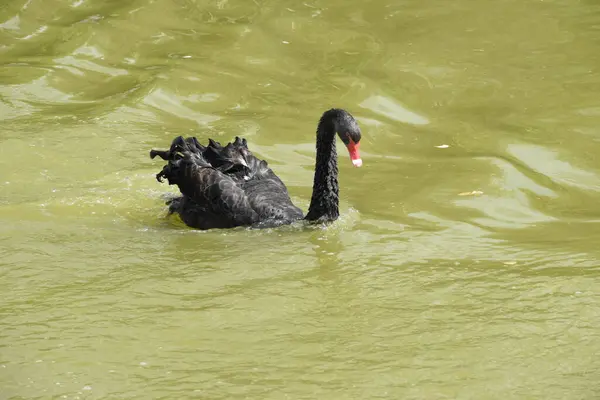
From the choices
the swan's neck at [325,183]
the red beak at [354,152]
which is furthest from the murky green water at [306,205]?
the red beak at [354,152]

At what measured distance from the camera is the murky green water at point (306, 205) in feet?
15.1

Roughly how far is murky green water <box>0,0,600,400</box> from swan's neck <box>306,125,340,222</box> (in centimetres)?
12

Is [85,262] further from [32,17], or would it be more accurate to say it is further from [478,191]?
[32,17]

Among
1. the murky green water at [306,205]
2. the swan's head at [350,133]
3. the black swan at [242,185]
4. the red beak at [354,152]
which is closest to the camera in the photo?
the murky green water at [306,205]

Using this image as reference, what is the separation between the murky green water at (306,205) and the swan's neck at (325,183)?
0.40ft

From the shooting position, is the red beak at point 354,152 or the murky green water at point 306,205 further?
the red beak at point 354,152

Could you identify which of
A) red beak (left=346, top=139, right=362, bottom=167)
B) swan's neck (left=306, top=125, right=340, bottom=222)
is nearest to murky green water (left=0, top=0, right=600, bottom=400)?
swan's neck (left=306, top=125, right=340, bottom=222)

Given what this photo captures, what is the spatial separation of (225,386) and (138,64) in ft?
24.0

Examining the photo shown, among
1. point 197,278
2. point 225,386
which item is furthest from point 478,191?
point 225,386

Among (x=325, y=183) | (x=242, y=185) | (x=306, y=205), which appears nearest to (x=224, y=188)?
(x=242, y=185)

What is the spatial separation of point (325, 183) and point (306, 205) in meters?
0.80

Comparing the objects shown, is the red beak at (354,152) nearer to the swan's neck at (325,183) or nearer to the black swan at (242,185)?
the black swan at (242,185)

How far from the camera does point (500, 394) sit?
428 cm

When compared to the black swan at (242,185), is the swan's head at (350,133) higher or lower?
higher
